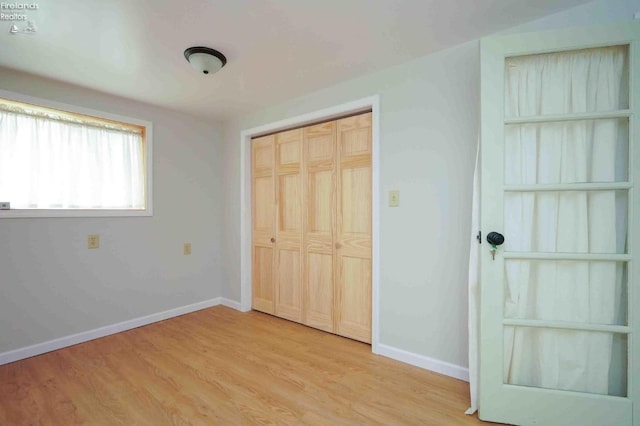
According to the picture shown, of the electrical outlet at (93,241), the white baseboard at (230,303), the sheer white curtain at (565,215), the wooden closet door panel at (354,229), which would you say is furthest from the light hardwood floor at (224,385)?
the electrical outlet at (93,241)

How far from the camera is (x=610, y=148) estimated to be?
4.84 feet

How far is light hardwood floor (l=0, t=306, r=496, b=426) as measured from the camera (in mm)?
1646

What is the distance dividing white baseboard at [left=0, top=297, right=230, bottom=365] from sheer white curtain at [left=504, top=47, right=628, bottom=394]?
293cm

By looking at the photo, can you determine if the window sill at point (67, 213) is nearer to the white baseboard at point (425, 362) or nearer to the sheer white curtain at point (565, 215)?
the white baseboard at point (425, 362)

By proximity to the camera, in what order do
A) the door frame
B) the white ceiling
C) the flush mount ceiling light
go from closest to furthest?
the white ceiling
the flush mount ceiling light
the door frame

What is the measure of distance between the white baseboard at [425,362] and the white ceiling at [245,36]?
2.25 meters

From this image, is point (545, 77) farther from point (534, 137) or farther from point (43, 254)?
point (43, 254)

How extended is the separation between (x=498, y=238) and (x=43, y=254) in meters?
3.42

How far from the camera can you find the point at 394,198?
226cm

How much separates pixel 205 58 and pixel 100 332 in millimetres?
2651

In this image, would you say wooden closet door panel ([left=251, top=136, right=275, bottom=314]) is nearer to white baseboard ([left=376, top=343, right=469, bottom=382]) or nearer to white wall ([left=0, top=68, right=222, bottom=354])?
white wall ([left=0, top=68, right=222, bottom=354])

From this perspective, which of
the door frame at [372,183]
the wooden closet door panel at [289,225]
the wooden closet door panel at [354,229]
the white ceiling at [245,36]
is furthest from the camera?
the wooden closet door panel at [289,225]

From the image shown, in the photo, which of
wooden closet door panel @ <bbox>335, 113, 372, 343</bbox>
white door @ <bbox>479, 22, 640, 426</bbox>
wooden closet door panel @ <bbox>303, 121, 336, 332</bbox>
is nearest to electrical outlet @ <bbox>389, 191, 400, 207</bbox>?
wooden closet door panel @ <bbox>335, 113, 372, 343</bbox>

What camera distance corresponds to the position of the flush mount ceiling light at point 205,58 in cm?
195
